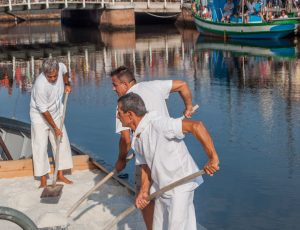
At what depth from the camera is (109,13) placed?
5331 centimetres

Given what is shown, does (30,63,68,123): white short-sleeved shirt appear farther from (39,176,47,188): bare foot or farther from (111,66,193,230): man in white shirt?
(111,66,193,230): man in white shirt

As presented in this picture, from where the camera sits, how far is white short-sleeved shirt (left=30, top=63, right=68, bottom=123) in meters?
8.60

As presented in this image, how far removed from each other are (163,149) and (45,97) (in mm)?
3416

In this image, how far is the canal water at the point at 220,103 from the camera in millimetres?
10844

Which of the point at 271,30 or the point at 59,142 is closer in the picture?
the point at 59,142

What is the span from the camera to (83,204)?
8.52m

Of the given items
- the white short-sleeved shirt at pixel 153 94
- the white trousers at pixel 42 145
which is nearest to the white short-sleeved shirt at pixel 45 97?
the white trousers at pixel 42 145

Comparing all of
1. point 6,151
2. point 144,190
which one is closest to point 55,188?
point 6,151

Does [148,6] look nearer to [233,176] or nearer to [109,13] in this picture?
[109,13]

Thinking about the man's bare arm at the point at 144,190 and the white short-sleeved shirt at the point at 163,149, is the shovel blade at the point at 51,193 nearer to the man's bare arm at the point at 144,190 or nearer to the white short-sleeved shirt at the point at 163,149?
the man's bare arm at the point at 144,190

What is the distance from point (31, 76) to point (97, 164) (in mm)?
18627

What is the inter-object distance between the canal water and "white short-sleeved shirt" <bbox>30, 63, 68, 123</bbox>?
Answer: 261cm

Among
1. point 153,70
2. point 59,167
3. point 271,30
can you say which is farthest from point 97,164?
point 271,30

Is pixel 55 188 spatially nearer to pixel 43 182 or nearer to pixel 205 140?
pixel 43 182
